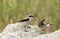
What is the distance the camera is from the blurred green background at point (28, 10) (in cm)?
456

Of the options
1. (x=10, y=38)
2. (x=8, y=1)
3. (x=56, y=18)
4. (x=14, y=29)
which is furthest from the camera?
(x=8, y=1)

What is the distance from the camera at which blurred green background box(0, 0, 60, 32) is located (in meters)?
4.56

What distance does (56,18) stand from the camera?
14.9 feet

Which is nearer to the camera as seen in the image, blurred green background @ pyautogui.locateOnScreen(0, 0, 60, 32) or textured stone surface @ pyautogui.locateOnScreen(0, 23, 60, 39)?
textured stone surface @ pyautogui.locateOnScreen(0, 23, 60, 39)

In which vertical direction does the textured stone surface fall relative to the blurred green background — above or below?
above

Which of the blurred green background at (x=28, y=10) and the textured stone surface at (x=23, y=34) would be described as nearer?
the textured stone surface at (x=23, y=34)

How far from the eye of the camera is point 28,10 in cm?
479

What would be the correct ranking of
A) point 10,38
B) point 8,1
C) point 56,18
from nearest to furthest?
point 10,38 → point 56,18 → point 8,1

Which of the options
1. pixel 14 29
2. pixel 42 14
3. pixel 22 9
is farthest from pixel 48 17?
pixel 14 29

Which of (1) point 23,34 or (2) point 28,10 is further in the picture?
(2) point 28,10

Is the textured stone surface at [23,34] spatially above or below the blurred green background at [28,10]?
above

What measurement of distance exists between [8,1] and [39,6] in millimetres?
604

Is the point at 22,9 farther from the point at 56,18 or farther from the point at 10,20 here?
the point at 56,18

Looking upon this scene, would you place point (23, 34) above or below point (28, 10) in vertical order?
above
